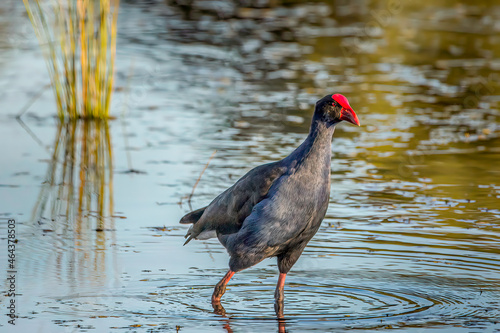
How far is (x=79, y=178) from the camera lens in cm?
1012

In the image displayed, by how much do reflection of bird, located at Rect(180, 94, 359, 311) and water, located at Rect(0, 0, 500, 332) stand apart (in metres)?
0.43

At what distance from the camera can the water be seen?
651cm

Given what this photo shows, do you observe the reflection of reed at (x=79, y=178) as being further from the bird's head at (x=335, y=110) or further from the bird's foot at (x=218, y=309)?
the bird's head at (x=335, y=110)

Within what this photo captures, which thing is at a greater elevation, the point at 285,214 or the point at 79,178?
the point at 285,214

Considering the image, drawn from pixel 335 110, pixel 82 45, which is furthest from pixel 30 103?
pixel 335 110

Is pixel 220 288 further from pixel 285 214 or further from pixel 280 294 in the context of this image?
pixel 285 214

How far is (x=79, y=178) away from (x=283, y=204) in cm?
453

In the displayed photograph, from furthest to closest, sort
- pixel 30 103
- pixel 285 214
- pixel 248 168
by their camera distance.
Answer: pixel 30 103
pixel 248 168
pixel 285 214

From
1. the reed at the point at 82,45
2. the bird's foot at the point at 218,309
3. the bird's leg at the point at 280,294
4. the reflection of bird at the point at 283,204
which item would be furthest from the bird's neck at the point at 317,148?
the reed at the point at 82,45

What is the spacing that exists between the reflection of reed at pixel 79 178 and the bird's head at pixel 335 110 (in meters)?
2.82

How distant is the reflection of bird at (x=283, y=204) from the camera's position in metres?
6.14

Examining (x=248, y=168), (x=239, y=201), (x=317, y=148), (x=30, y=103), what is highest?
(x=317, y=148)

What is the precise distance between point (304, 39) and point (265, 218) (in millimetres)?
13880

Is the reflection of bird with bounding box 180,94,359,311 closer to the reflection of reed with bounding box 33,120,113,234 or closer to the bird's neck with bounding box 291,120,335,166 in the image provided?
the bird's neck with bounding box 291,120,335,166
